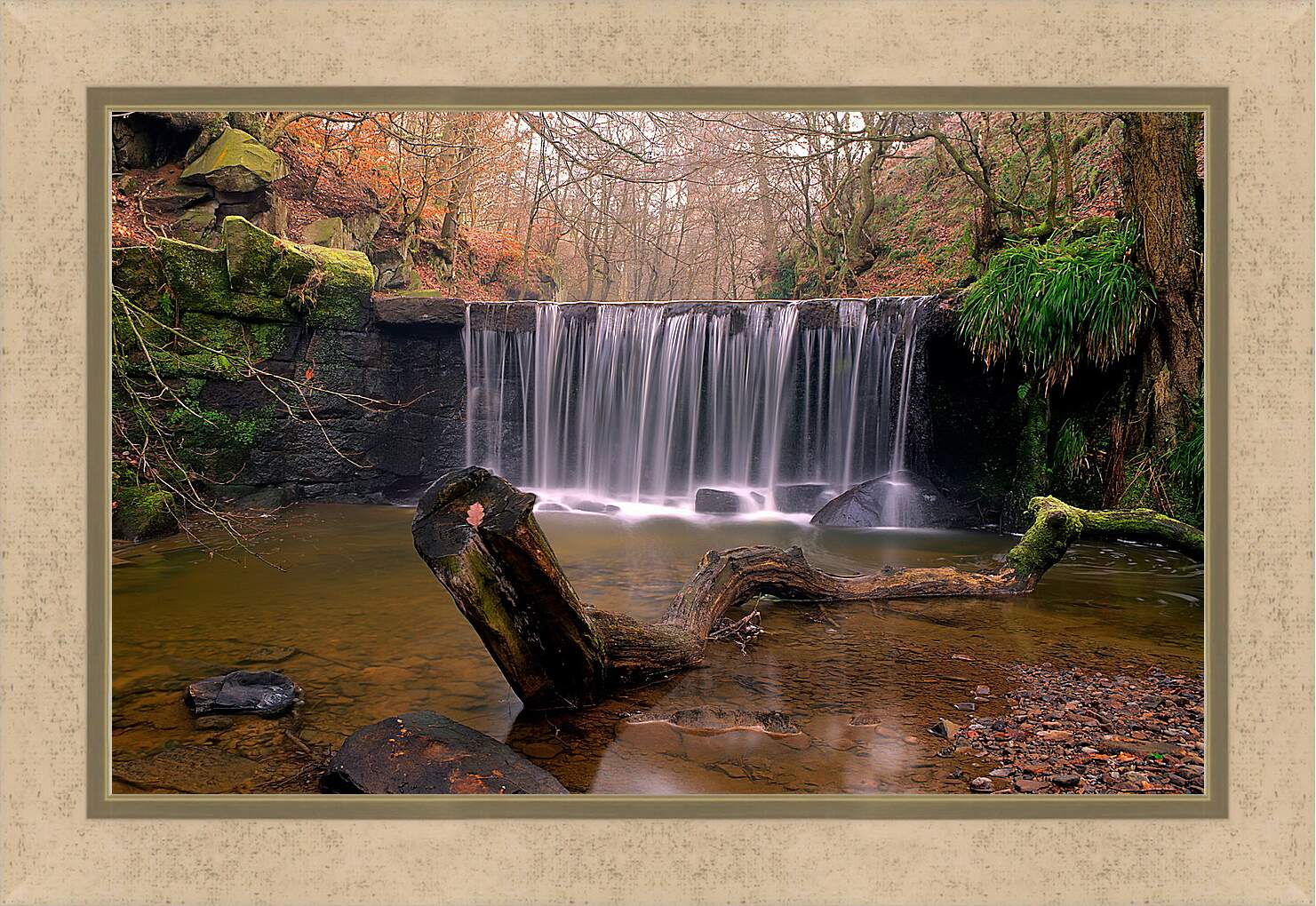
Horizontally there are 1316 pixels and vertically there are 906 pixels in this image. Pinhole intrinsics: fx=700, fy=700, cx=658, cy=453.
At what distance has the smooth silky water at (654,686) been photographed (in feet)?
→ 6.90

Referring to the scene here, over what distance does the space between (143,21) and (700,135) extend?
3.42 meters

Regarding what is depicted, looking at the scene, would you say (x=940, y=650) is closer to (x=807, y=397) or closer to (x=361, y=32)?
(x=361, y=32)

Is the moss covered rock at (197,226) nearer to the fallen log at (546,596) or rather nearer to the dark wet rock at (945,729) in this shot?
the fallen log at (546,596)

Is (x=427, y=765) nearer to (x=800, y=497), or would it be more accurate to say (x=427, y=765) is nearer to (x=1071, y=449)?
(x=1071, y=449)

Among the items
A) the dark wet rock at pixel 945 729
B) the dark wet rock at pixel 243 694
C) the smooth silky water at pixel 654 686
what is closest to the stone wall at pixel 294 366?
the smooth silky water at pixel 654 686

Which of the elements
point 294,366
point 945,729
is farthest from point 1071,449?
point 294,366

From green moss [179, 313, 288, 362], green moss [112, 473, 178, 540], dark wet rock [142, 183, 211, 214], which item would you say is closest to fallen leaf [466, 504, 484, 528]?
green moss [112, 473, 178, 540]

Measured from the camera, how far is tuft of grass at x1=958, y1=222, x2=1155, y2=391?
5133 mm

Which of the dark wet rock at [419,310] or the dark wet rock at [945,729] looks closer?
the dark wet rock at [945,729]

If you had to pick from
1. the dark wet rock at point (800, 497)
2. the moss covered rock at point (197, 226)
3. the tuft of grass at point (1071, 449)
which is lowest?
the dark wet rock at point (800, 497)

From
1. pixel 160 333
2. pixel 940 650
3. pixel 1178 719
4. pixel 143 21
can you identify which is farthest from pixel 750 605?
pixel 160 333

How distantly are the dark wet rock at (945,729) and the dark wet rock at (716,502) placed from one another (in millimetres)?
5742

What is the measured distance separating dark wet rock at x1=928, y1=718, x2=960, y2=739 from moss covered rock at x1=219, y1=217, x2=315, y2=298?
8049mm

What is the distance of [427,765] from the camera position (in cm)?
184
